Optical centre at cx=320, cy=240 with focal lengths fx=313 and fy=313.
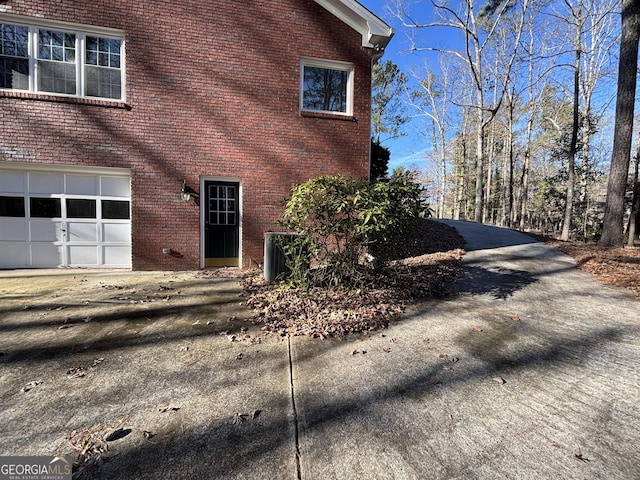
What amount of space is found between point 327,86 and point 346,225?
5.04 meters

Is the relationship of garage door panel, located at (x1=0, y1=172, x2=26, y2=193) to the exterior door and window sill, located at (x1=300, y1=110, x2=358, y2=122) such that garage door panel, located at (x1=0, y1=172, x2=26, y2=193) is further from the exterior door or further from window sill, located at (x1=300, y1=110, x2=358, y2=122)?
window sill, located at (x1=300, y1=110, x2=358, y2=122)

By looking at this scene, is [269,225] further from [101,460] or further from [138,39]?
[101,460]

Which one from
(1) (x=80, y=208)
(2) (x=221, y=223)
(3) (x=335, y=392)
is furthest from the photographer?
(2) (x=221, y=223)

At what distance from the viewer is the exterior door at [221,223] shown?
7.80m

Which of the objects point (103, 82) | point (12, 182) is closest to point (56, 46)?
point (103, 82)

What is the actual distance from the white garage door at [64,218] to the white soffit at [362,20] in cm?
660

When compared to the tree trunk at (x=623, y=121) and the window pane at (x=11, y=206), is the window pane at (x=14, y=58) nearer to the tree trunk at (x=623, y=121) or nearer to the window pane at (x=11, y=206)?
the window pane at (x=11, y=206)

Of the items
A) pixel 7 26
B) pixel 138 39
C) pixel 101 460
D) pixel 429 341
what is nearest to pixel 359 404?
pixel 429 341

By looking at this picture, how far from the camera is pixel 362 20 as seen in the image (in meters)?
8.01

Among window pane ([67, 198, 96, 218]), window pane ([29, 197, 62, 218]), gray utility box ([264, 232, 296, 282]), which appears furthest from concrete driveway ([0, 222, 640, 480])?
window pane ([29, 197, 62, 218])

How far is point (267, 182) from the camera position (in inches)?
312

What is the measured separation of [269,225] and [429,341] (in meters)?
5.17

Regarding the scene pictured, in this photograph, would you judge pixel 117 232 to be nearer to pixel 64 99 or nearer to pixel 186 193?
pixel 186 193

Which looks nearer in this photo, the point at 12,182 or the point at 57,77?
the point at 57,77
